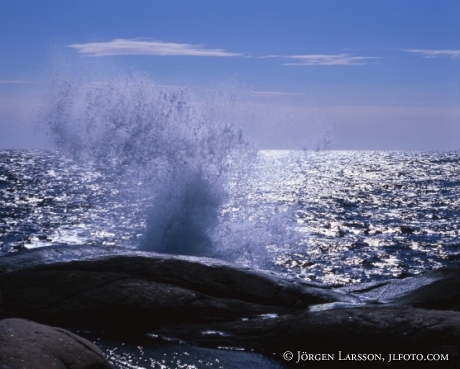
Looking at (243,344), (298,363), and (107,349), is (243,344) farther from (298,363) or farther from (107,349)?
(107,349)

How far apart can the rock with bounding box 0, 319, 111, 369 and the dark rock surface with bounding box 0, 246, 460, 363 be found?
2.14 metres

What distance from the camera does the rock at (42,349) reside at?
19.4 feet

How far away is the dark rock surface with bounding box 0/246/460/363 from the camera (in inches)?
310

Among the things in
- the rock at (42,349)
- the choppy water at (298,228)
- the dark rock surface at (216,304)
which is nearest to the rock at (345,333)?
the dark rock surface at (216,304)

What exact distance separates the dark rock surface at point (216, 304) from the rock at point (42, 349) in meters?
2.14

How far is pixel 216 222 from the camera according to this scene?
20734 millimetres

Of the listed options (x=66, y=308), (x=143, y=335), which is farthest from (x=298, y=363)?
(x=66, y=308)

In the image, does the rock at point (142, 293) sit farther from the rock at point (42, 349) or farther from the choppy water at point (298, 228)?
the choppy water at point (298, 228)

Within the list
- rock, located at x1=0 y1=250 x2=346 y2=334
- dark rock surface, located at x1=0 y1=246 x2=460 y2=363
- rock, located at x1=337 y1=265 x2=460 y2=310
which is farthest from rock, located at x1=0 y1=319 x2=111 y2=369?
rock, located at x1=337 y1=265 x2=460 y2=310

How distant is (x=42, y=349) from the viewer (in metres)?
6.21

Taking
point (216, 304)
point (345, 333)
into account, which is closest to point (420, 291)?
point (345, 333)

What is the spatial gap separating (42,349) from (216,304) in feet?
12.8

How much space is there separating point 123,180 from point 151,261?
198 feet

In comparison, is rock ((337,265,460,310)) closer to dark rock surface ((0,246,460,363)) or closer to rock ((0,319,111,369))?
dark rock surface ((0,246,460,363))
